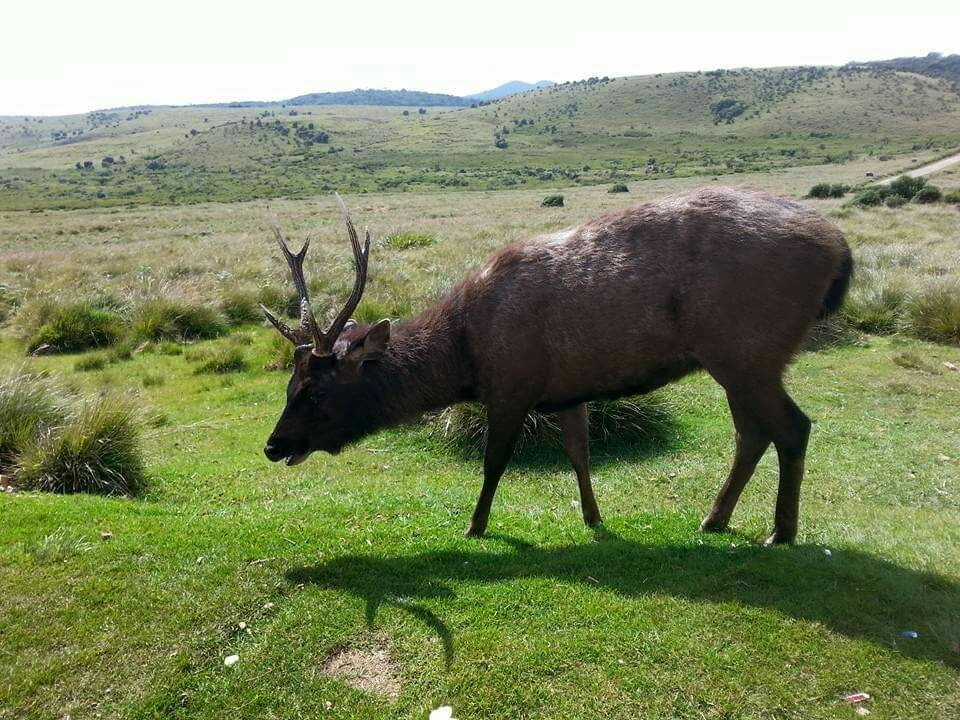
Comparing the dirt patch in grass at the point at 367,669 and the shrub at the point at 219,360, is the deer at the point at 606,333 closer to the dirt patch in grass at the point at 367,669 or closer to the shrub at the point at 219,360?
the dirt patch in grass at the point at 367,669

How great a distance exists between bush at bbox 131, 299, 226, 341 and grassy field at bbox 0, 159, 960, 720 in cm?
692

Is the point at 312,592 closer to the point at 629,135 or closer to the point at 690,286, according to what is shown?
the point at 690,286

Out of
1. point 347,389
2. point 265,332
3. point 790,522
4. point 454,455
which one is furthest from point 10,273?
point 790,522

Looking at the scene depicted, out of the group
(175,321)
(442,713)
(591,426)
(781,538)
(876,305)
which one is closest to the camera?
(442,713)

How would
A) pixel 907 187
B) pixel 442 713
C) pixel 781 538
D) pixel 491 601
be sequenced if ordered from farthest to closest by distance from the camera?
pixel 907 187 → pixel 781 538 → pixel 491 601 → pixel 442 713

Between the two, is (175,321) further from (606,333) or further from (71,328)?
(606,333)

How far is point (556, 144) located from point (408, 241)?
4726 inches

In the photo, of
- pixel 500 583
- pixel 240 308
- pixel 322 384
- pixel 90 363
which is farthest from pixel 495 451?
pixel 240 308

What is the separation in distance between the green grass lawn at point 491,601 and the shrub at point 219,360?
7.14 metres

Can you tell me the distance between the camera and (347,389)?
711 cm

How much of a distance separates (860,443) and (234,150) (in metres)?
156

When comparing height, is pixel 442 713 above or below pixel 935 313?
above

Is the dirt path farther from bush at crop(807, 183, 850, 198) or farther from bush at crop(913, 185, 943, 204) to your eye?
bush at crop(913, 185, 943, 204)

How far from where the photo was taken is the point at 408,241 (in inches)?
1208
